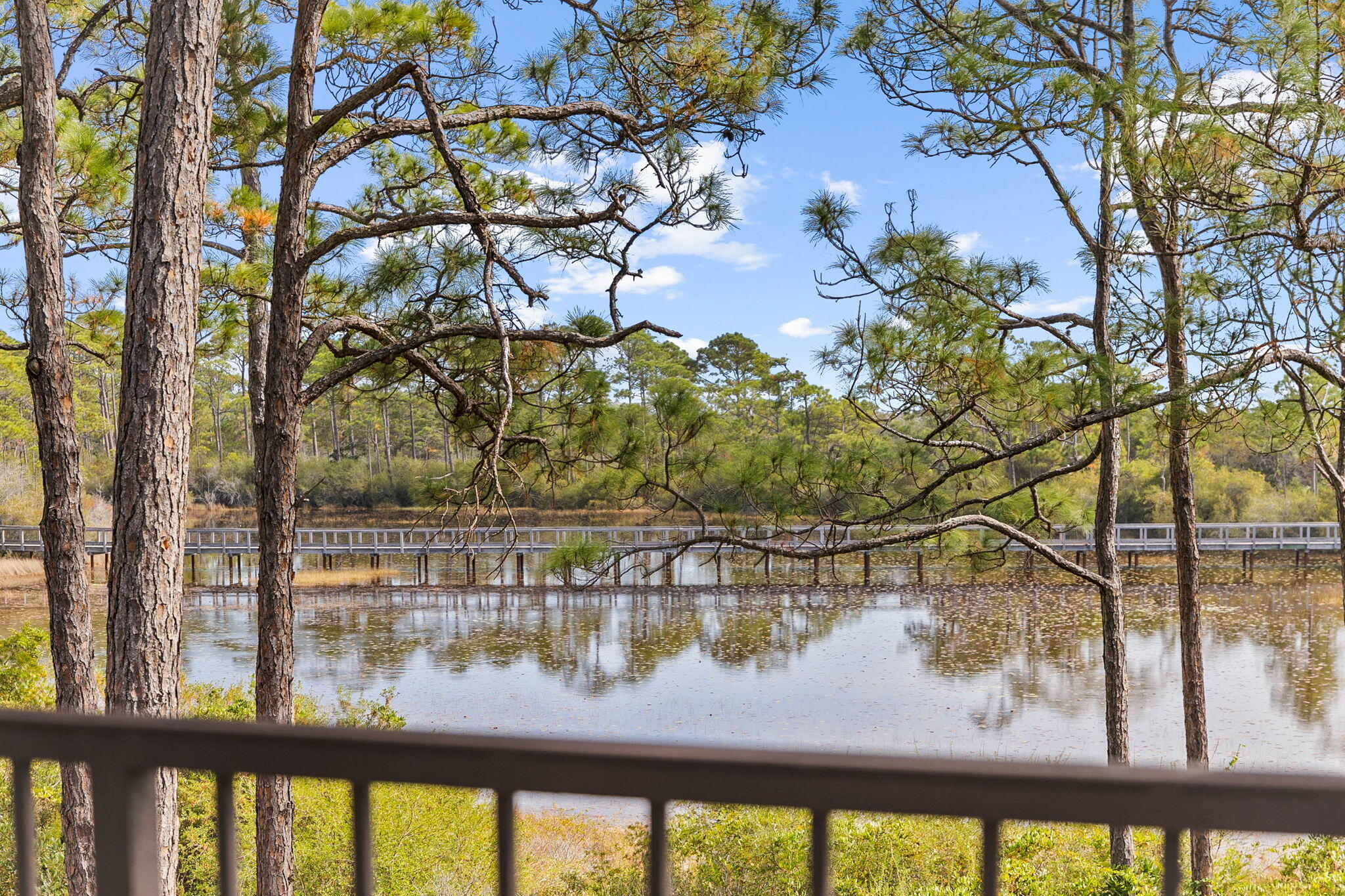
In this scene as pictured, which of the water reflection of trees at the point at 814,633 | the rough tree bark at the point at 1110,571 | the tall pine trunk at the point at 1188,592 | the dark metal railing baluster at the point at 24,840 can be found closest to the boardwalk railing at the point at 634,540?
the water reflection of trees at the point at 814,633

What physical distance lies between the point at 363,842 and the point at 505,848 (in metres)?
0.16

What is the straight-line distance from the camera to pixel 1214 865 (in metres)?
5.77

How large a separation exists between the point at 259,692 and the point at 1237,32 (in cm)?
571

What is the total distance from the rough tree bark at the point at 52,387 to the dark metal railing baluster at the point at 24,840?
376 centimetres

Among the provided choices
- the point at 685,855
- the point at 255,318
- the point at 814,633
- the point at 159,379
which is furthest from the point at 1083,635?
the point at 159,379

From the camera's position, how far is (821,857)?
36.3 inches

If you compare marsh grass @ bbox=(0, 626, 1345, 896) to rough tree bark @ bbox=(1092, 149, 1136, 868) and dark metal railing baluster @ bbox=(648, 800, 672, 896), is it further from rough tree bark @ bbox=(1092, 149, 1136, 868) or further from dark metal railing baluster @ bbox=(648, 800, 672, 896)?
dark metal railing baluster @ bbox=(648, 800, 672, 896)

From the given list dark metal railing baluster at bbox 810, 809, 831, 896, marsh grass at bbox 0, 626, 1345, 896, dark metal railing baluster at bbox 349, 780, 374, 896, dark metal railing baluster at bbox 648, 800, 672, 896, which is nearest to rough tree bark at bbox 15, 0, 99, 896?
marsh grass at bbox 0, 626, 1345, 896

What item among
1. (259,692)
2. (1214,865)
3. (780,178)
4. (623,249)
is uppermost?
(780,178)

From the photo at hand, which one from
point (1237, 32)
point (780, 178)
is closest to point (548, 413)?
point (1237, 32)

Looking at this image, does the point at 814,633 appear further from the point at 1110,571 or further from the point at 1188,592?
the point at 1188,592

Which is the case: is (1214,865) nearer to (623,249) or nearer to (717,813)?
(717,813)

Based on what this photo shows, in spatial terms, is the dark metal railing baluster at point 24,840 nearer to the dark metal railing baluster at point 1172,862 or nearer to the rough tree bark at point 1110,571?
the dark metal railing baluster at point 1172,862

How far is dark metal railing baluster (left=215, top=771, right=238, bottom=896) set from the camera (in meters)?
1.04
